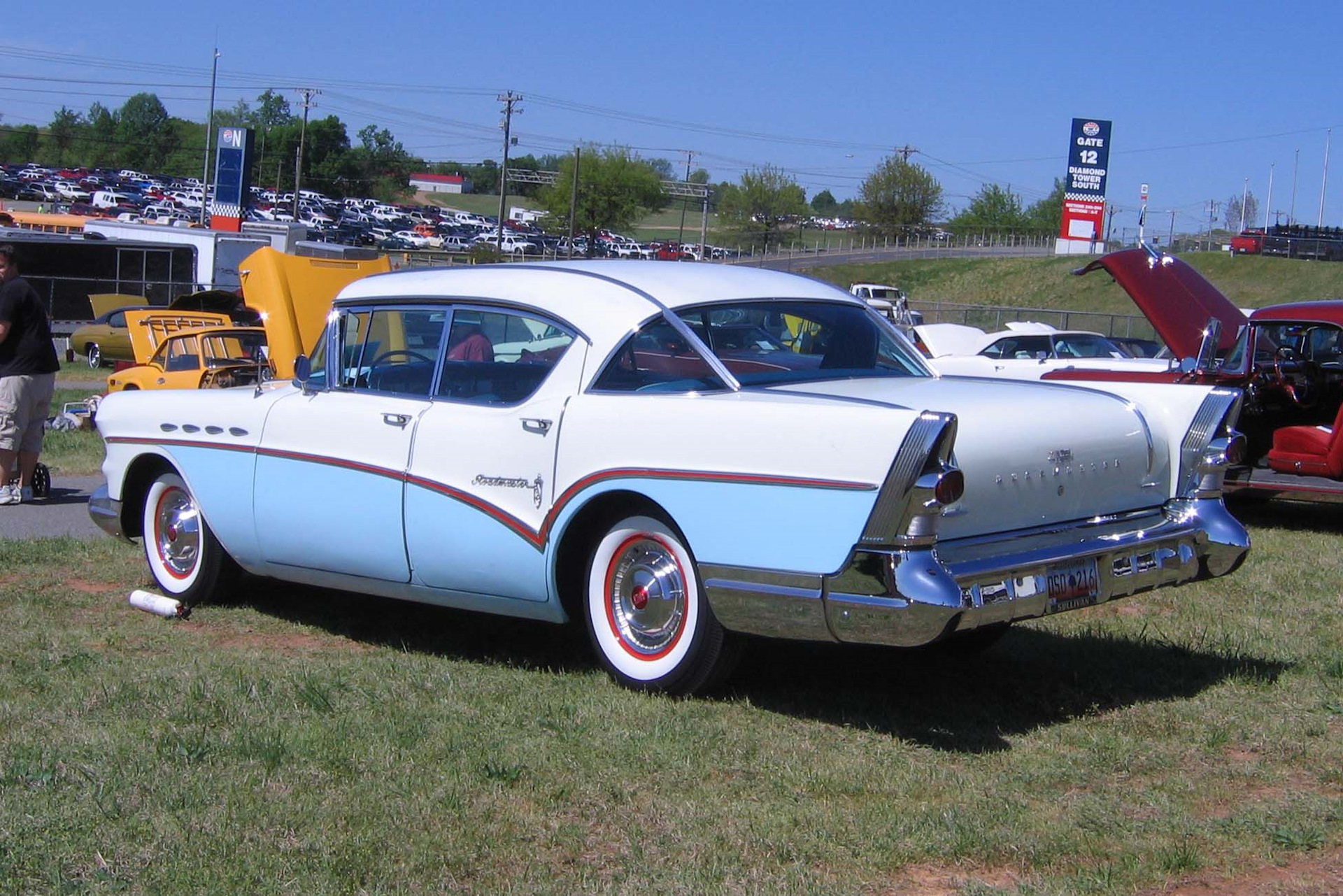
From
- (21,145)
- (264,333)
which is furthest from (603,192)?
(21,145)

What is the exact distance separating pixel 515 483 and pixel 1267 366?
7.79m

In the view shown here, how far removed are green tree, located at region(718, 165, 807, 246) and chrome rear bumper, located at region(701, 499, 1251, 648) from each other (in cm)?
9711

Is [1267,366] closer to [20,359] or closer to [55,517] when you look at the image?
[55,517]

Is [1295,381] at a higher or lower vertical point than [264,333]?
higher

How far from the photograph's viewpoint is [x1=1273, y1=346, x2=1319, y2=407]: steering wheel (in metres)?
11.1

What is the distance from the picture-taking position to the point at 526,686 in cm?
567

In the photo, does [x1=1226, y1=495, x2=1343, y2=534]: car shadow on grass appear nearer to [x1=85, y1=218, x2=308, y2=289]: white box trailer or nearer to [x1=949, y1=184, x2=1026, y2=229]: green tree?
[x1=85, y1=218, x2=308, y2=289]: white box trailer

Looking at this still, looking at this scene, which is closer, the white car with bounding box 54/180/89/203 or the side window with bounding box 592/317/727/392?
the side window with bounding box 592/317/727/392

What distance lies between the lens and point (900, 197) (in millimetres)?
95812

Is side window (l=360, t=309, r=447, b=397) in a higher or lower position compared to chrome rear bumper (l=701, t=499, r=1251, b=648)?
higher

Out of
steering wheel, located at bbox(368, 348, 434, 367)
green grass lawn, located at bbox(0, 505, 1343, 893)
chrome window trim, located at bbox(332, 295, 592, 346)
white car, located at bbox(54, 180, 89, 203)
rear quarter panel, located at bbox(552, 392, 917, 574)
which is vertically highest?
white car, located at bbox(54, 180, 89, 203)

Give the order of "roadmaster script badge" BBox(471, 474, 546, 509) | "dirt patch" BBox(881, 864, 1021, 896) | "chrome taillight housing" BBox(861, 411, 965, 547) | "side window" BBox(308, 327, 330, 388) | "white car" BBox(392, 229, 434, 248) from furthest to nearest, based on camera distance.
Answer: "white car" BBox(392, 229, 434, 248) < "side window" BBox(308, 327, 330, 388) < "roadmaster script badge" BBox(471, 474, 546, 509) < "chrome taillight housing" BBox(861, 411, 965, 547) < "dirt patch" BBox(881, 864, 1021, 896)

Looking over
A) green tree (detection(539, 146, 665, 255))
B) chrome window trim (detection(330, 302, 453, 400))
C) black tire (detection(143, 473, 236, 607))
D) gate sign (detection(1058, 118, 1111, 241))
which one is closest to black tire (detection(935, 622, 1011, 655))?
chrome window trim (detection(330, 302, 453, 400))

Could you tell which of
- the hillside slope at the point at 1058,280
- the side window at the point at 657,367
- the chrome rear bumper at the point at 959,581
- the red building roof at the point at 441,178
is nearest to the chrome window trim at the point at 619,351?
the side window at the point at 657,367
